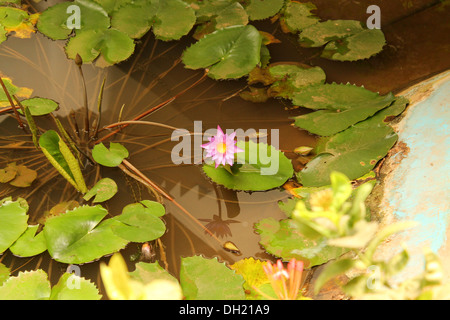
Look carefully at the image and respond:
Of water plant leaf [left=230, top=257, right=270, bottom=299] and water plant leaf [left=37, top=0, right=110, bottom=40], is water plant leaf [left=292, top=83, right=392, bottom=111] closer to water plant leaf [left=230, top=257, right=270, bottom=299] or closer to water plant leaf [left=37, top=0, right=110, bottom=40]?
water plant leaf [left=230, top=257, right=270, bottom=299]

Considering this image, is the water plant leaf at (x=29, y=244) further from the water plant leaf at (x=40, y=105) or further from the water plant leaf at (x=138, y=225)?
the water plant leaf at (x=40, y=105)

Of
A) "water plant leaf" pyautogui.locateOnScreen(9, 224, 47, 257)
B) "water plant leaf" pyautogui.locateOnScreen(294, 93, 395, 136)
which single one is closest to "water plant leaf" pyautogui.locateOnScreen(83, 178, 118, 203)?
"water plant leaf" pyautogui.locateOnScreen(9, 224, 47, 257)

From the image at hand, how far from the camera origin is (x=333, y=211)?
51cm

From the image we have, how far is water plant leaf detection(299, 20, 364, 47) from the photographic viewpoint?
1.88 meters

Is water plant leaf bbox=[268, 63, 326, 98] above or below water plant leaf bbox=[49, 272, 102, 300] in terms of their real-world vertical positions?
above

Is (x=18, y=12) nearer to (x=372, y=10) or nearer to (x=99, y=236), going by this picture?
(x=99, y=236)

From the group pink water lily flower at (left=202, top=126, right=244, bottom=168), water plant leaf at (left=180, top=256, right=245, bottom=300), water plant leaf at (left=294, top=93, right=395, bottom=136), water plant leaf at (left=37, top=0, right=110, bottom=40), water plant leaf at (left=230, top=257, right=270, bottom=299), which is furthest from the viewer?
water plant leaf at (left=37, top=0, right=110, bottom=40)

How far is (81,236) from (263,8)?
137 cm

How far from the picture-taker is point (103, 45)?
1.79 m

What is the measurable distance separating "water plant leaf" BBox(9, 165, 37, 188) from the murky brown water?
27mm

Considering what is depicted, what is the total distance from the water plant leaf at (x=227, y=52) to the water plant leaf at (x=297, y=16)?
31 centimetres

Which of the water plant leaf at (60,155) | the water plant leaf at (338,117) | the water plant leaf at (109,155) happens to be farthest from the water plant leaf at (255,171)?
the water plant leaf at (60,155)

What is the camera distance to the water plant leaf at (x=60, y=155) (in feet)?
4.17
